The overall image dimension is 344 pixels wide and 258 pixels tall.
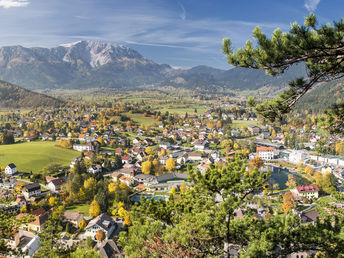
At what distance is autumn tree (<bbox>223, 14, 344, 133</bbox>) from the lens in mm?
4277

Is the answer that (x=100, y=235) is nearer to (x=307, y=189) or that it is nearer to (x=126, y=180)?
(x=126, y=180)

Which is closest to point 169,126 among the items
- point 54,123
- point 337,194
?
point 54,123

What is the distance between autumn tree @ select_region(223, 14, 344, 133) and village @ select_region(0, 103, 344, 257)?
4.59 ft

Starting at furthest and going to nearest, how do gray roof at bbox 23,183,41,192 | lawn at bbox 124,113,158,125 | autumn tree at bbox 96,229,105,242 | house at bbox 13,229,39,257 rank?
lawn at bbox 124,113,158,125 < gray roof at bbox 23,183,41,192 < autumn tree at bbox 96,229,105,242 < house at bbox 13,229,39,257

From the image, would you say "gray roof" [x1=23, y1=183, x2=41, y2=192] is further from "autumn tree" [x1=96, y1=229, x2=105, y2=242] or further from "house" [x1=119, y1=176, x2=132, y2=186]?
"autumn tree" [x1=96, y1=229, x2=105, y2=242]

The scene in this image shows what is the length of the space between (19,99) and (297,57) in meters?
114

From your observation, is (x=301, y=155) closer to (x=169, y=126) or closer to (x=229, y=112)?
(x=169, y=126)

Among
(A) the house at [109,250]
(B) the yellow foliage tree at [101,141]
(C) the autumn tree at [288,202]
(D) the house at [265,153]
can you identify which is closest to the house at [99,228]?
(A) the house at [109,250]

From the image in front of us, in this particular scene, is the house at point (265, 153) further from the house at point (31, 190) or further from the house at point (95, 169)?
the house at point (31, 190)

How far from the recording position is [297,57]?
4730mm

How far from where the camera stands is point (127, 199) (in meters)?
25.8

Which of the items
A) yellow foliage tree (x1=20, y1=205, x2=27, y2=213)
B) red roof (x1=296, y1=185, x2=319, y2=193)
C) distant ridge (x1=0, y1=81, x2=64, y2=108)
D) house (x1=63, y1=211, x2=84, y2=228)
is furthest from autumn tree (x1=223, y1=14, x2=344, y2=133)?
distant ridge (x1=0, y1=81, x2=64, y2=108)

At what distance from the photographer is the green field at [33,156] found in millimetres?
34531

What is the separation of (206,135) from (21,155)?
133ft
